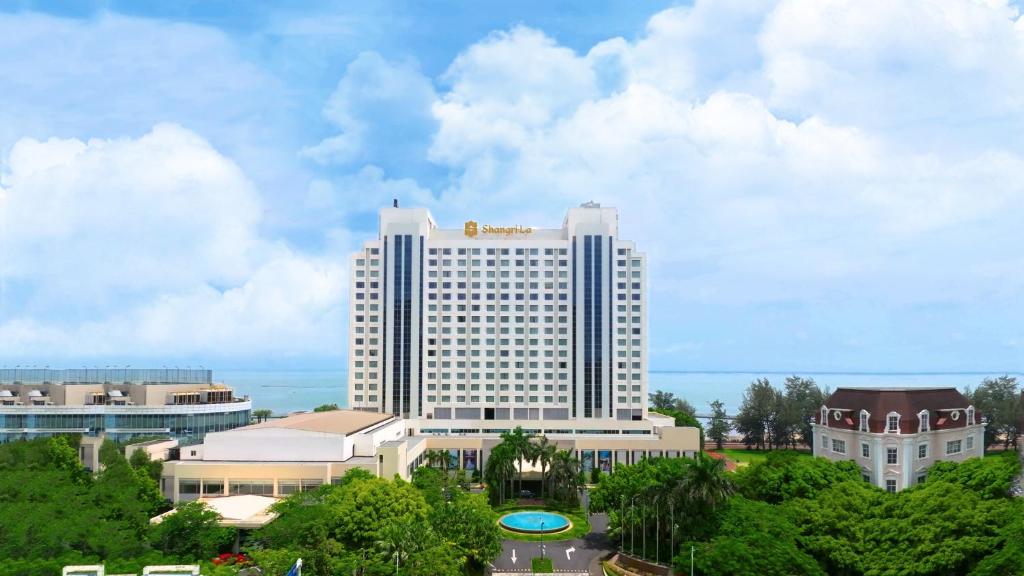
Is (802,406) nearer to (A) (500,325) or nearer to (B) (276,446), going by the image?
(A) (500,325)

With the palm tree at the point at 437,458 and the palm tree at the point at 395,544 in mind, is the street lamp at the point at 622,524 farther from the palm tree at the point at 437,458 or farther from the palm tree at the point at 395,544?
the palm tree at the point at 437,458

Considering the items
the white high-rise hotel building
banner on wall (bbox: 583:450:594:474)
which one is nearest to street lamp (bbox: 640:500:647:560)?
banner on wall (bbox: 583:450:594:474)

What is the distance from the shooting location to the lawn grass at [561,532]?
192 ft

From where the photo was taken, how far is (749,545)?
4181cm

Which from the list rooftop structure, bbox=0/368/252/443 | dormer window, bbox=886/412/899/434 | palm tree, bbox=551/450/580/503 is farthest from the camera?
rooftop structure, bbox=0/368/252/443

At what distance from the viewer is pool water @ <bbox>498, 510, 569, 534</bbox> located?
197ft

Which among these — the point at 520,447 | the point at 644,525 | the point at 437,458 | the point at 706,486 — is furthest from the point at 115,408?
the point at 706,486

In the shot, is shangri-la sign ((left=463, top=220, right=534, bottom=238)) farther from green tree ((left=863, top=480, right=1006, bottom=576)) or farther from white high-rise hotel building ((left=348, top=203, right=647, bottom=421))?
green tree ((left=863, top=480, right=1006, bottom=576))

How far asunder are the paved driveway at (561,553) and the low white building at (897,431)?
23.2 metres

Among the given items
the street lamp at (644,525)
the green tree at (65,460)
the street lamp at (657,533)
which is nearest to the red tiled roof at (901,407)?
the street lamp at (657,533)

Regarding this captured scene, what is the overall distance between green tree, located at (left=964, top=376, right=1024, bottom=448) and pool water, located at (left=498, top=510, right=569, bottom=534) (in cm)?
6676

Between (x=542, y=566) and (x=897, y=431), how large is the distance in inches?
1267

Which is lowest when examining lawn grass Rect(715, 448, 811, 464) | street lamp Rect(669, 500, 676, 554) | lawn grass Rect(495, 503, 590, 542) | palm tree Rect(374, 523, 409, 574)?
lawn grass Rect(715, 448, 811, 464)

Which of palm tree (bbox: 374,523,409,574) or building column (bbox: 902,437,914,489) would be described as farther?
building column (bbox: 902,437,914,489)
